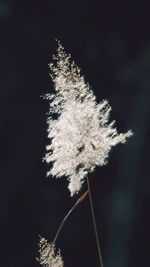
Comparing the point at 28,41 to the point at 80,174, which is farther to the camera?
the point at 28,41

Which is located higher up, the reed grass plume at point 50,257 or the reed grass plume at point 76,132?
the reed grass plume at point 76,132

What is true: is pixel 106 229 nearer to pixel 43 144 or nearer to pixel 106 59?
pixel 43 144

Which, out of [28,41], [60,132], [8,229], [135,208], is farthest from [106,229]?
[60,132]

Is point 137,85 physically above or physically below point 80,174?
above

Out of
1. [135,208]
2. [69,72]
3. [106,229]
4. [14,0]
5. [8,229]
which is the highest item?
[14,0]

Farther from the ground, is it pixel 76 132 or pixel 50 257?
pixel 76 132

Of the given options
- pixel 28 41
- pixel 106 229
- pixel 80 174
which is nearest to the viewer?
pixel 80 174

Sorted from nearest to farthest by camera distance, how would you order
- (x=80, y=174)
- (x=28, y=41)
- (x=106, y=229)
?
1. (x=80, y=174)
2. (x=106, y=229)
3. (x=28, y=41)

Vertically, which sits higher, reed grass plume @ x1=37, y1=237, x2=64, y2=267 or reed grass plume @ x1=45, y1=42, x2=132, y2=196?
reed grass plume @ x1=45, y1=42, x2=132, y2=196
